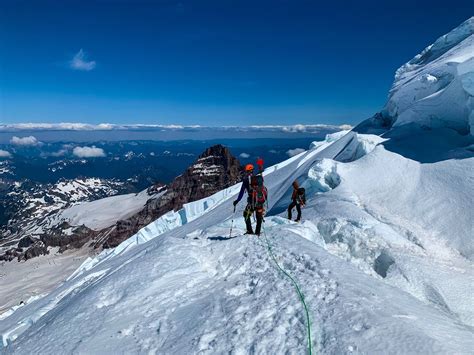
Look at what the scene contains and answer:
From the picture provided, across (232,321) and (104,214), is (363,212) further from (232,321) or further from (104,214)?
(104,214)

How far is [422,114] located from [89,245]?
A: 127032 mm

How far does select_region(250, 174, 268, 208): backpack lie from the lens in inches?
515

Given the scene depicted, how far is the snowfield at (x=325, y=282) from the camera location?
22.4 ft

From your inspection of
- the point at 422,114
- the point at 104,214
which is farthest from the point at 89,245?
the point at 422,114

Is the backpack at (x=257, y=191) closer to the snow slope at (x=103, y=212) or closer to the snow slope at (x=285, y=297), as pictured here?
the snow slope at (x=285, y=297)

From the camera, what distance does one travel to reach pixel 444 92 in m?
21.1

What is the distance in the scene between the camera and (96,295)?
32.8 ft

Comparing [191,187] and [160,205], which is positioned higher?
[191,187]

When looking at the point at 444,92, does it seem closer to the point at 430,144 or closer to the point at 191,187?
the point at 430,144

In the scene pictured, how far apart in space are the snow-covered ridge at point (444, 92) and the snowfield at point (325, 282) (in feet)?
1.39

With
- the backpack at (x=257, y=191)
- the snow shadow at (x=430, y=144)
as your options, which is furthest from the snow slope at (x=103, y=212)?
the backpack at (x=257, y=191)

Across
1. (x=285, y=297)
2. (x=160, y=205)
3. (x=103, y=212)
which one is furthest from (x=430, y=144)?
(x=103, y=212)

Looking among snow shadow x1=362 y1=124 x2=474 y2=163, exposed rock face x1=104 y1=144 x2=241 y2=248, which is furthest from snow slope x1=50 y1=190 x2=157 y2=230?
snow shadow x1=362 y1=124 x2=474 y2=163

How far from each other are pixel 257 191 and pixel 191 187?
121843mm
